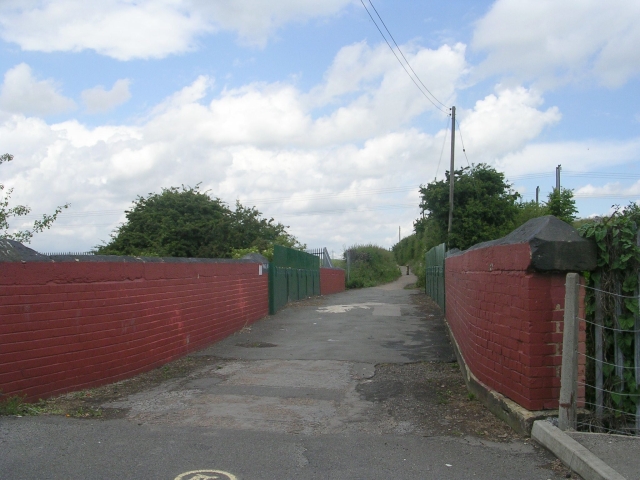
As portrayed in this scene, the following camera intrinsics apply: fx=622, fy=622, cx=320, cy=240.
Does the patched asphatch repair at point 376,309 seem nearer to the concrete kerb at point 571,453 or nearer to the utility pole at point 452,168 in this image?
the utility pole at point 452,168

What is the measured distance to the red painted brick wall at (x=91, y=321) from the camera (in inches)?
261

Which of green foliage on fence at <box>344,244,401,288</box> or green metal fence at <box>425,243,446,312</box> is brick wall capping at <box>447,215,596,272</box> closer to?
green metal fence at <box>425,243,446,312</box>

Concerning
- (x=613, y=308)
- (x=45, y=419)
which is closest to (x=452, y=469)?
(x=613, y=308)

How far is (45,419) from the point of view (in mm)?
6098

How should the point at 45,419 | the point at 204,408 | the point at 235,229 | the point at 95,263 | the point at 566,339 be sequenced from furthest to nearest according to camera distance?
the point at 235,229 < the point at 95,263 < the point at 204,408 < the point at 45,419 < the point at 566,339

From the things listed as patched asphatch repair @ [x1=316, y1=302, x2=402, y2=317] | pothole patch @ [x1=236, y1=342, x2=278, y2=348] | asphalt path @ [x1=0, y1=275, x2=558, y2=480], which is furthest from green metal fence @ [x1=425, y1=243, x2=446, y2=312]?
asphalt path @ [x1=0, y1=275, x2=558, y2=480]

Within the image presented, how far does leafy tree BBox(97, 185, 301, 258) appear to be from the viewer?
31.4m

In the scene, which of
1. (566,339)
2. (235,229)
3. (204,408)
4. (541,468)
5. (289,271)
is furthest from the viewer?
(235,229)

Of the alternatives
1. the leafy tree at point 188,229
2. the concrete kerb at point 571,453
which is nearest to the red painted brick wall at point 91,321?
the concrete kerb at point 571,453

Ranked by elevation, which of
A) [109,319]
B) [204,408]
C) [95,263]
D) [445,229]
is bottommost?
[204,408]

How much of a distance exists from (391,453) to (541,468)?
1187 millimetres

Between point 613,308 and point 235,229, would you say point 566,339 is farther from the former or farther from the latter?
point 235,229

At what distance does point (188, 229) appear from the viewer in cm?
3173

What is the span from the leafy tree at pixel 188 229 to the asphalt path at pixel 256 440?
2161 centimetres
